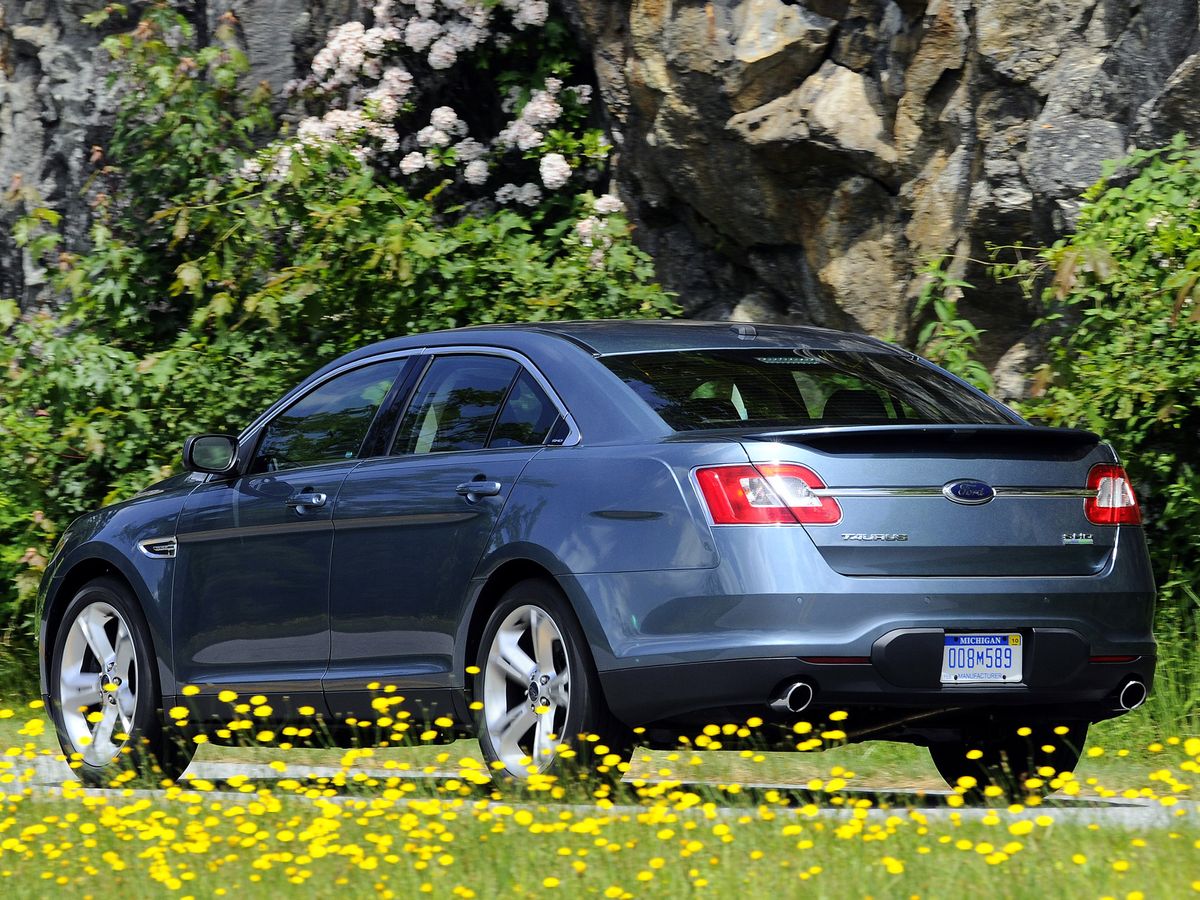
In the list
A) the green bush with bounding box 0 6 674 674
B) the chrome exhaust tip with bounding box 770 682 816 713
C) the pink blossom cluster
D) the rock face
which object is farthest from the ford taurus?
the pink blossom cluster

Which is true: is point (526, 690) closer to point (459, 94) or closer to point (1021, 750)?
point (1021, 750)

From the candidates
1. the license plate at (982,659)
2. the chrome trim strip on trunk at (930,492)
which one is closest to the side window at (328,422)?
the chrome trim strip on trunk at (930,492)

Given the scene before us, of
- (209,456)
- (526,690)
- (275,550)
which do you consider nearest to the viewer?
(526,690)

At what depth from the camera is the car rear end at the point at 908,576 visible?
573cm

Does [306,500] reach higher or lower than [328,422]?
lower

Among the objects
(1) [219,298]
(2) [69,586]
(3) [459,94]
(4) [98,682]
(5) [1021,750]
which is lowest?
(5) [1021,750]

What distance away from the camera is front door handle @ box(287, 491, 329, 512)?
7.26m

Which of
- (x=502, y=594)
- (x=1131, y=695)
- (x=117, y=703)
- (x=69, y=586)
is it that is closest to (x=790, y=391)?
(x=502, y=594)

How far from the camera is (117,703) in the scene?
811 centimetres

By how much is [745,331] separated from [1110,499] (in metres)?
1.49

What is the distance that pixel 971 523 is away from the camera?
593 cm

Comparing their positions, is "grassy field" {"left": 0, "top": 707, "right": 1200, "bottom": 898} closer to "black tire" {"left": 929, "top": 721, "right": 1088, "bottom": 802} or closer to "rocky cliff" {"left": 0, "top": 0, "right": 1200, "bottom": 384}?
"black tire" {"left": 929, "top": 721, "right": 1088, "bottom": 802}

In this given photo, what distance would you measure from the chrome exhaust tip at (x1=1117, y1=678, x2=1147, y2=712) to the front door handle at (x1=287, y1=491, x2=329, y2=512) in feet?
9.64

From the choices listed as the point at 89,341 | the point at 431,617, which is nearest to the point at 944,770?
the point at 431,617
